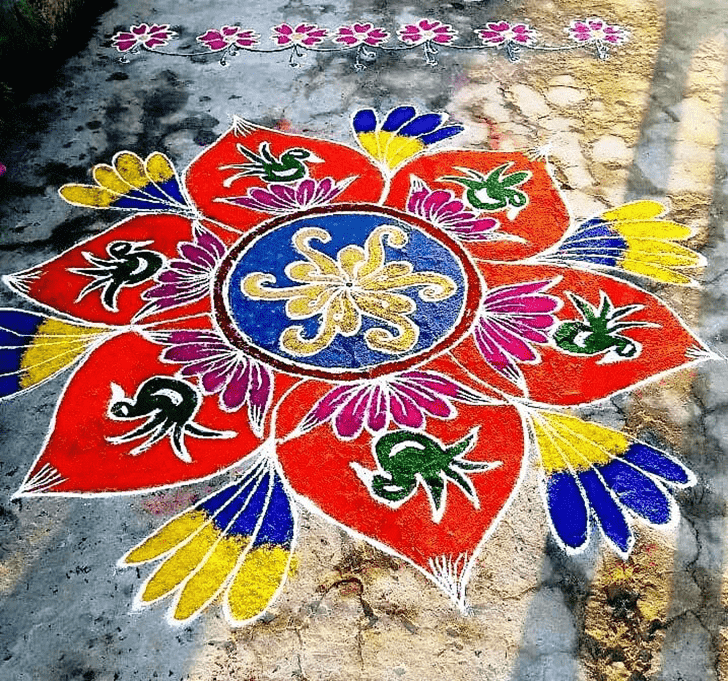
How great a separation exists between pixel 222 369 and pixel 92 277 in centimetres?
66

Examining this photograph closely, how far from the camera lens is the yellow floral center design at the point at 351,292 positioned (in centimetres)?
253

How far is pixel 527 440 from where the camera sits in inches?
87.6

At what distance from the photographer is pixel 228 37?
13.4 ft

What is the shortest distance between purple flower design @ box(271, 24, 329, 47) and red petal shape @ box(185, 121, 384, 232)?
81cm

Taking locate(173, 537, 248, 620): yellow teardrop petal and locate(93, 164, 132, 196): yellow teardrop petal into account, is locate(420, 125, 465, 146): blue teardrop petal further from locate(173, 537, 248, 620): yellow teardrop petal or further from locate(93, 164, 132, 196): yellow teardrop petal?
locate(173, 537, 248, 620): yellow teardrop petal

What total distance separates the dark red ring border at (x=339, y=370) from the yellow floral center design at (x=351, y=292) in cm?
7

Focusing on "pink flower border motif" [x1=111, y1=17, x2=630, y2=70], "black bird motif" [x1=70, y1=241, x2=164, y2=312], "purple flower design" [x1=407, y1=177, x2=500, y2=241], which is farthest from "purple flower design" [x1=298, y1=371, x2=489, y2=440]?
"pink flower border motif" [x1=111, y1=17, x2=630, y2=70]

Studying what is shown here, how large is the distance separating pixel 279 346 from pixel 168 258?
0.62m

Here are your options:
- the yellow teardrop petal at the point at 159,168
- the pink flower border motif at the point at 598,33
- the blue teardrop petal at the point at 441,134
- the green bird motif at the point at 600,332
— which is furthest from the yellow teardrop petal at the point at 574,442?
the pink flower border motif at the point at 598,33

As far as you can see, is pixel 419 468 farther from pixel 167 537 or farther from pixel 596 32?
pixel 596 32

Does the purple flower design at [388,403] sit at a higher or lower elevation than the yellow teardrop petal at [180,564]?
lower

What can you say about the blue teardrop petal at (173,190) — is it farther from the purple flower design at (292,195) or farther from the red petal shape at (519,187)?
the red petal shape at (519,187)

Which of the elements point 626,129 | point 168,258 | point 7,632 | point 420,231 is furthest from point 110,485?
point 626,129

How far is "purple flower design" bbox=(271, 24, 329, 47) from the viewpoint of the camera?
13.3ft
